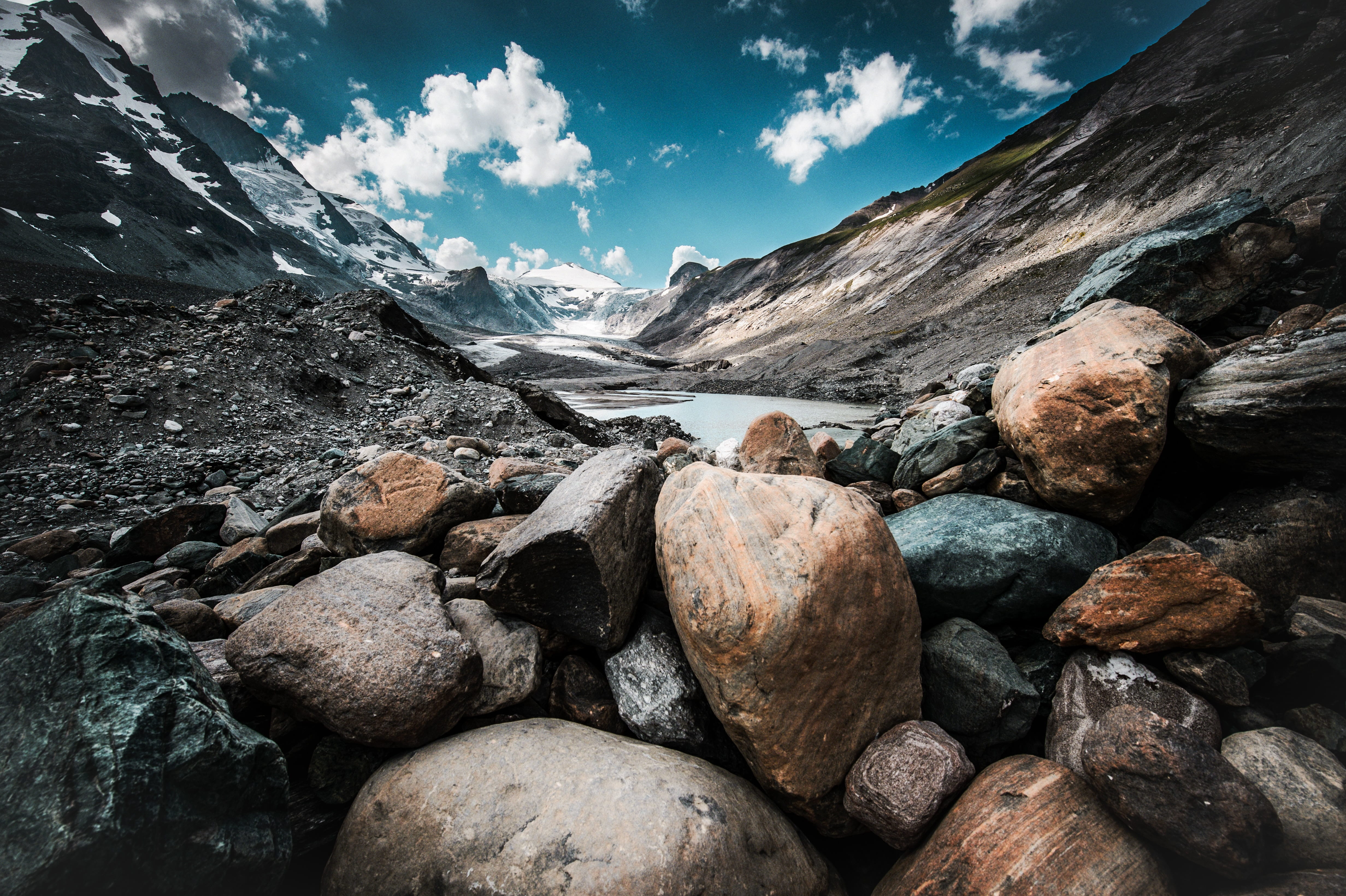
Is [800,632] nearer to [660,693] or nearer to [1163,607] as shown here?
[660,693]

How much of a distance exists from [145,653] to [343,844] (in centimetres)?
118

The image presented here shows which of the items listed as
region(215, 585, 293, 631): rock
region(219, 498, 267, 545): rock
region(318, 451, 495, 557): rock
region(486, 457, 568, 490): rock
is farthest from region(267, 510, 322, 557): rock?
region(486, 457, 568, 490): rock

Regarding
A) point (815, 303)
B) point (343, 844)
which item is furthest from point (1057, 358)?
point (815, 303)

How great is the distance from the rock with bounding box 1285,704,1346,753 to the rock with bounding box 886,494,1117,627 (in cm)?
85

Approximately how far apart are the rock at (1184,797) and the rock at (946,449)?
219 centimetres

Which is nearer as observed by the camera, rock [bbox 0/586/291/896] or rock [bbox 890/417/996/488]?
rock [bbox 0/586/291/896]

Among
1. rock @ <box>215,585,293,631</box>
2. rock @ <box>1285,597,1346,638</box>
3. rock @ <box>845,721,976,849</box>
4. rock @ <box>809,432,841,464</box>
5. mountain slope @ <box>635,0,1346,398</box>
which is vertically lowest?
rock @ <box>845,721,976,849</box>

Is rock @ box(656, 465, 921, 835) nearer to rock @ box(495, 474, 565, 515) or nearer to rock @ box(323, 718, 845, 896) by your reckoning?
rock @ box(323, 718, 845, 896)

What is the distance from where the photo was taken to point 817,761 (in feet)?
7.27

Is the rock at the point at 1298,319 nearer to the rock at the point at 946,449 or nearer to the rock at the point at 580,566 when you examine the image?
the rock at the point at 946,449

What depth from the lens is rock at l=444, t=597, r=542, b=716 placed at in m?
2.58

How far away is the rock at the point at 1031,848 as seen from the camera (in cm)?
183

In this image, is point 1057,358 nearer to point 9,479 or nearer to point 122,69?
point 9,479

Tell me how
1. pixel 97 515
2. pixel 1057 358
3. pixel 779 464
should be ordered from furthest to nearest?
pixel 97 515 < pixel 779 464 < pixel 1057 358
